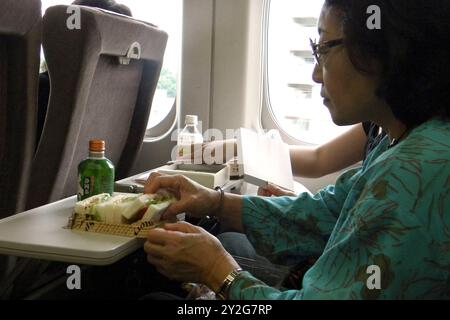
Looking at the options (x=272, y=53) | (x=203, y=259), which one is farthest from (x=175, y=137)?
(x=203, y=259)

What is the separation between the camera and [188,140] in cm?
191

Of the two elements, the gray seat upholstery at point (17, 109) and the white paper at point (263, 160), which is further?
the white paper at point (263, 160)

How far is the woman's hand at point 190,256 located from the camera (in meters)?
0.91

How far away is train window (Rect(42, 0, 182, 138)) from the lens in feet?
7.33

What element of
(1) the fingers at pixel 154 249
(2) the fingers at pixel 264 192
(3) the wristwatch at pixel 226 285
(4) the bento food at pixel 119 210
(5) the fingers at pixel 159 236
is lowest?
(3) the wristwatch at pixel 226 285

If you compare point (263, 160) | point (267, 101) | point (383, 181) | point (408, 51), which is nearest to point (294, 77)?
point (267, 101)

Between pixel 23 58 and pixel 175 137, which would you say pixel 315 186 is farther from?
pixel 23 58

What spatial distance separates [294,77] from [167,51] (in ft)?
1.87

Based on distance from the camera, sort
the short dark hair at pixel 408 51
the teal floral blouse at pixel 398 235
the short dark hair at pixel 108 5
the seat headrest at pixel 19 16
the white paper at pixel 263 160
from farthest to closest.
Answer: the short dark hair at pixel 108 5
the white paper at pixel 263 160
the seat headrest at pixel 19 16
the short dark hair at pixel 408 51
the teal floral blouse at pixel 398 235

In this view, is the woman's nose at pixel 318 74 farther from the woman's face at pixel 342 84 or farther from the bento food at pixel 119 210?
the bento food at pixel 119 210

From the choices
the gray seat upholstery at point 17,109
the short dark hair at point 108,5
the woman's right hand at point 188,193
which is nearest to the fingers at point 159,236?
the woman's right hand at point 188,193

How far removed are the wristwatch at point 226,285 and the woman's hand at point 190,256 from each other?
0.01m

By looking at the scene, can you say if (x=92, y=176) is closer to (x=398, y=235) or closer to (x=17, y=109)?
(x=17, y=109)

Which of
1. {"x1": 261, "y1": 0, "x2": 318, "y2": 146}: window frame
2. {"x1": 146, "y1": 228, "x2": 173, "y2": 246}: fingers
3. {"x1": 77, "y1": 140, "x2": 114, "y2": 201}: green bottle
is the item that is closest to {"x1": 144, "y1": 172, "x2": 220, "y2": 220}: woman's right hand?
{"x1": 77, "y1": 140, "x2": 114, "y2": 201}: green bottle
